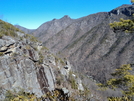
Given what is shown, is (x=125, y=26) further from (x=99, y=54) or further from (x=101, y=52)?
(x=101, y=52)

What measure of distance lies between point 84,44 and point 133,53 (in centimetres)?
4911

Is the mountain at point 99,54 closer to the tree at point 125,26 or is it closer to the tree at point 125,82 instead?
the tree at point 125,82

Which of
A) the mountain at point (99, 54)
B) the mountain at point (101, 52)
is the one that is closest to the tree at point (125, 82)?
the mountain at point (99, 54)

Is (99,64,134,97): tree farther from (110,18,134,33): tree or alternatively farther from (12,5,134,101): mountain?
(12,5,134,101): mountain

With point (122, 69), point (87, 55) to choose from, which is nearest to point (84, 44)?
point (87, 55)

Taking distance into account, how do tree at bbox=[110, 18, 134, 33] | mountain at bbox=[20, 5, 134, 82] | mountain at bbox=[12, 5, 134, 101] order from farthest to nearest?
mountain at bbox=[20, 5, 134, 82], mountain at bbox=[12, 5, 134, 101], tree at bbox=[110, 18, 134, 33]

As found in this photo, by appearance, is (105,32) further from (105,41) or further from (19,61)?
(19,61)

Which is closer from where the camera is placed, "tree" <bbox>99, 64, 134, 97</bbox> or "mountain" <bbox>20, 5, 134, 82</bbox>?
"tree" <bbox>99, 64, 134, 97</bbox>

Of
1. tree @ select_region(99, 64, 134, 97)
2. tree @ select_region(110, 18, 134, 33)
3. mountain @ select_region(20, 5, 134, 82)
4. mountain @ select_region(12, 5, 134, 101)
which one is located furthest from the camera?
mountain @ select_region(20, 5, 134, 82)

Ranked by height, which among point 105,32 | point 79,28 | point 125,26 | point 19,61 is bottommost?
point 19,61

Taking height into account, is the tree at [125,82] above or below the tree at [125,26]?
below

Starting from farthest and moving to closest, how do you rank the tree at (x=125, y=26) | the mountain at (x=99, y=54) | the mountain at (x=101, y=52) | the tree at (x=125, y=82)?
the mountain at (x=101, y=52), the mountain at (x=99, y=54), the tree at (x=125, y=26), the tree at (x=125, y=82)

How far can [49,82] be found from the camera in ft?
59.8

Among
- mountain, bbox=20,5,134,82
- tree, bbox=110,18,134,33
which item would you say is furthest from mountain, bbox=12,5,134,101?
tree, bbox=110,18,134,33
